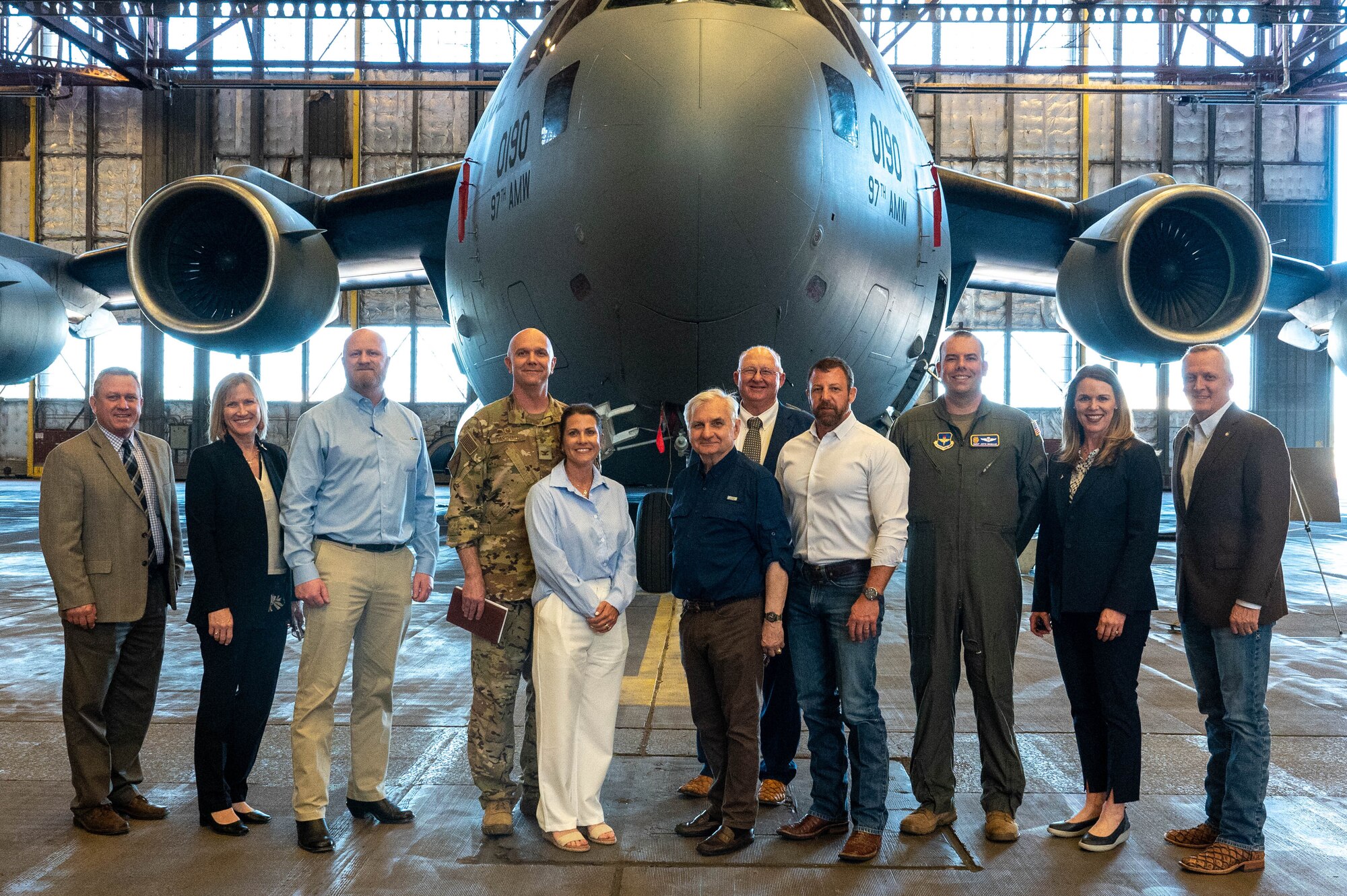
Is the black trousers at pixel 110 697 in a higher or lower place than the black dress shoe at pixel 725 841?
higher

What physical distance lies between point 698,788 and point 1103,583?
1.59 metres

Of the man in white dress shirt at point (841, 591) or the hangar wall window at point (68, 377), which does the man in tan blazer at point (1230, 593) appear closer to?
the man in white dress shirt at point (841, 591)

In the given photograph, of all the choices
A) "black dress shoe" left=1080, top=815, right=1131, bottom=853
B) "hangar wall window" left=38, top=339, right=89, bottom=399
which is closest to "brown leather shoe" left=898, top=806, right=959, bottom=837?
"black dress shoe" left=1080, top=815, right=1131, bottom=853

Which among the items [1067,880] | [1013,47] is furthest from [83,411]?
[1067,880]

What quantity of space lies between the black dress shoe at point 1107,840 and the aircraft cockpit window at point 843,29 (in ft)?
14.2

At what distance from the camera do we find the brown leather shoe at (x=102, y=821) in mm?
3443

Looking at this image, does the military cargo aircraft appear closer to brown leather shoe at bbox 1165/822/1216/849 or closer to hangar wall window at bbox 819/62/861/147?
hangar wall window at bbox 819/62/861/147

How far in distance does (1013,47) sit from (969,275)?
19.8 metres

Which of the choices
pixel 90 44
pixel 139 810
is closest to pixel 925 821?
pixel 139 810

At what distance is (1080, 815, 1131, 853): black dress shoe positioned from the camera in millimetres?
3352

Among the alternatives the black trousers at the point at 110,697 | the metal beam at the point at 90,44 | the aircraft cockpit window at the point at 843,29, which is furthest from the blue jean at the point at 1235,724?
the metal beam at the point at 90,44

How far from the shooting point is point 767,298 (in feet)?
17.0

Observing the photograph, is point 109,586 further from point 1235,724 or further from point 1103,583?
point 1235,724

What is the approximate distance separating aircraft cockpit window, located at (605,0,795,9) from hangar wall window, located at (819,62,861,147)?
49cm
